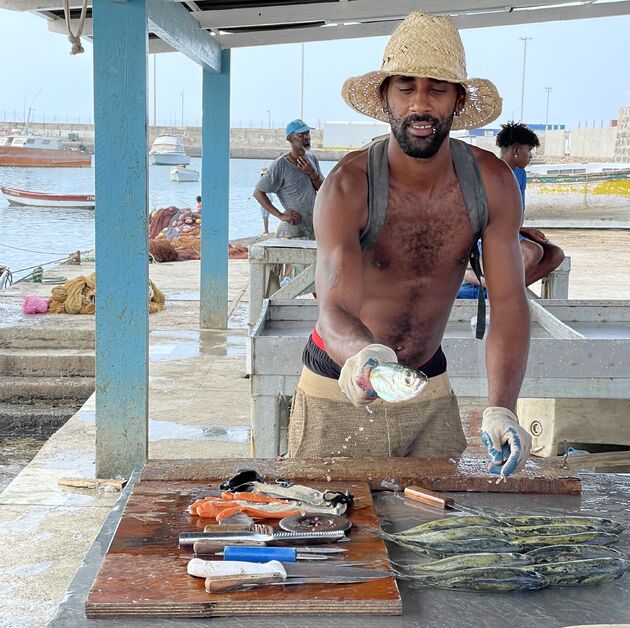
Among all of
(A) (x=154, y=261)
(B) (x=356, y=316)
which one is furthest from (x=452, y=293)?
(A) (x=154, y=261)

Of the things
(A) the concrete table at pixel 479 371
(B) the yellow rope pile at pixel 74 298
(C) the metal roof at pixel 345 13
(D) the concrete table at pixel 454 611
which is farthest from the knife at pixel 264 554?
(B) the yellow rope pile at pixel 74 298

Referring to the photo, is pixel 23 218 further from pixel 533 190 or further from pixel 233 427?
pixel 233 427

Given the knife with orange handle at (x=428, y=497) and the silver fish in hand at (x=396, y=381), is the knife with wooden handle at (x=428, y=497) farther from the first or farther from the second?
the silver fish in hand at (x=396, y=381)

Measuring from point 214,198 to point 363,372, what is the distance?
8.03 meters

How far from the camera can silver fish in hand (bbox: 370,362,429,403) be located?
224 centimetres

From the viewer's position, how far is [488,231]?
11.1 ft

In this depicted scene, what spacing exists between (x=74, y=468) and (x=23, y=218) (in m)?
47.1

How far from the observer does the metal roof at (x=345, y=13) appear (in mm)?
7656

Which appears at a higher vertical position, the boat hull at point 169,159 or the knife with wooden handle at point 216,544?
the boat hull at point 169,159

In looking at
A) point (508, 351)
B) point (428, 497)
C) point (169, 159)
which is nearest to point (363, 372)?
point (428, 497)

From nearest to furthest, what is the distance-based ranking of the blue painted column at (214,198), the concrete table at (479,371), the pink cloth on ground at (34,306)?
1. the concrete table at (479,371)
2. the blue painted column at (214,198)
3. the pink cloth on ground at (34,306)

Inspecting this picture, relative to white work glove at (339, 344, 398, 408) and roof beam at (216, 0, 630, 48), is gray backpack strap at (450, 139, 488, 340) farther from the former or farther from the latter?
roof beam at (216, 0, 630, 48)

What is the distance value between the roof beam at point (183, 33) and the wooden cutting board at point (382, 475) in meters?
4.13

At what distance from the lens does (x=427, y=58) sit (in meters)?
3.12
